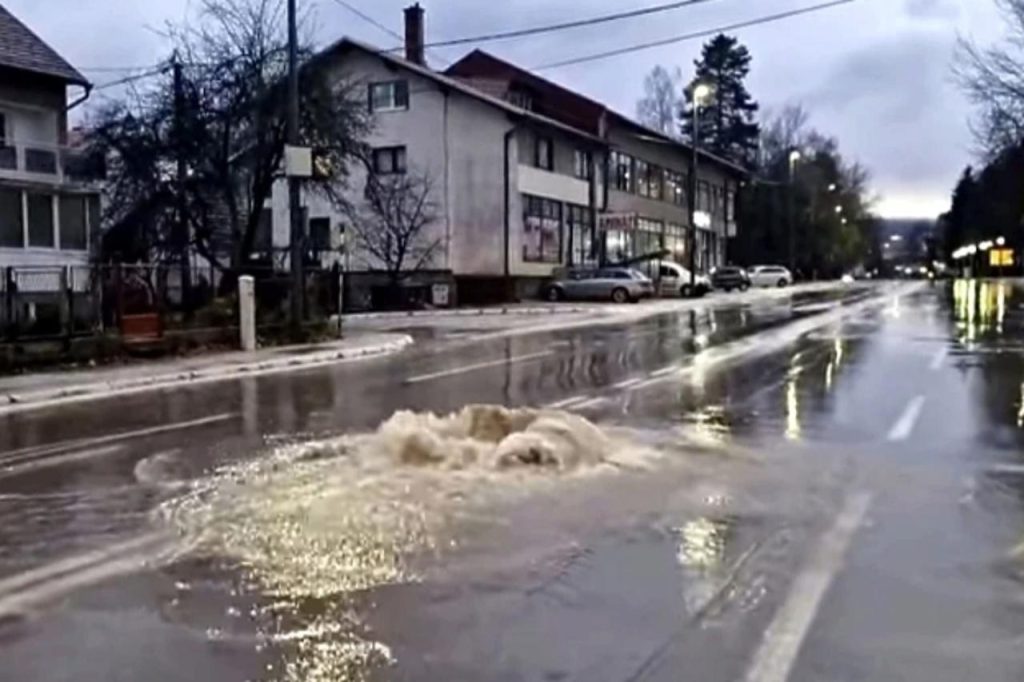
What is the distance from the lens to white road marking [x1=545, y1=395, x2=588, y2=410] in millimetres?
14158

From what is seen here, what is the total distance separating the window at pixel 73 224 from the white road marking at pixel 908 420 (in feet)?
96.8

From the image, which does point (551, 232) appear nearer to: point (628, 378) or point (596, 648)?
point (628, 378)

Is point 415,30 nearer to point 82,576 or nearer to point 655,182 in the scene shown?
point 655,182

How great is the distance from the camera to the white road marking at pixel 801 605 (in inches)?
197

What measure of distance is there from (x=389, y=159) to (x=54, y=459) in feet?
135

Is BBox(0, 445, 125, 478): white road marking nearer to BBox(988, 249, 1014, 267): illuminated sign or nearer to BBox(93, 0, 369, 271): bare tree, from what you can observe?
BBox(93, 0, 369, 271): bare tree

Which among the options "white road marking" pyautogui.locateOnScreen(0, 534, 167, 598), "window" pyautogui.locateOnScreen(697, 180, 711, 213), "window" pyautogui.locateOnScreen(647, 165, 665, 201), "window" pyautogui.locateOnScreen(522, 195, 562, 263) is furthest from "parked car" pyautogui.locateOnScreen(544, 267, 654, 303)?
"white road marking" pyautogui.locateOnScreen(0, 534, 167, 598)

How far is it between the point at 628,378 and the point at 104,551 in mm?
11326

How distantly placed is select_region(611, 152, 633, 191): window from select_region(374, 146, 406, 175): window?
55.4 feet

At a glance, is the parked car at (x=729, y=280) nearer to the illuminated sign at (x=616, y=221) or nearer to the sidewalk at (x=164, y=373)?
the illuminated sign at (x=616, y=221)

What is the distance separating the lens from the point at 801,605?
5.89m

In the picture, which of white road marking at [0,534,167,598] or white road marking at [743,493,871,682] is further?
white road marking at [0,534,167,598]

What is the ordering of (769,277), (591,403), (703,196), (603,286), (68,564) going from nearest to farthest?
(68,564)
(591,403)
(603,286)
(769,277)
(703,196)

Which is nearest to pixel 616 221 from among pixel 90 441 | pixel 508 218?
pixel 508 218
